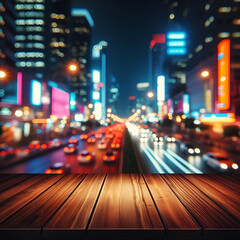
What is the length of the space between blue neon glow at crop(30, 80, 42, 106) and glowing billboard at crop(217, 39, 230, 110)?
40.8 m

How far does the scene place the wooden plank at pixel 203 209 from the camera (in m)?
2.28

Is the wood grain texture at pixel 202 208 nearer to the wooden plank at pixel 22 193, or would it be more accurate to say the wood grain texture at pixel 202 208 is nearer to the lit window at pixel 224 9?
the wooden plank at pixel 22 193

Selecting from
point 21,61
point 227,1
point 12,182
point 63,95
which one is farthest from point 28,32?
point 12,182

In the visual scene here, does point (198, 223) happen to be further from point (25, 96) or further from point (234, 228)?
point (25, 96)

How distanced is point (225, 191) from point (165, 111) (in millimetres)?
98208

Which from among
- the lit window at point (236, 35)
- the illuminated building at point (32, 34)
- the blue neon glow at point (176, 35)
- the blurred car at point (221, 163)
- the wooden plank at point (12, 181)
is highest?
the blue neon glow at point (176, 35)

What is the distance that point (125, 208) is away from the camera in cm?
276

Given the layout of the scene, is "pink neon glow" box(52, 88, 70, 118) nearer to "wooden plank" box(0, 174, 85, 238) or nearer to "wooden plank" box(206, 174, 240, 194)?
"wooden plank" box(0, 174, 85, 238)

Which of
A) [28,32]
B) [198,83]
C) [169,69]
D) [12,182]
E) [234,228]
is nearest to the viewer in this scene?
[234,228]

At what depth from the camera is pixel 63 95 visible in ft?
200

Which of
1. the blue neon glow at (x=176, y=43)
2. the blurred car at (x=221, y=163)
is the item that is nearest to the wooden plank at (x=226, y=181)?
the blurred car at (x=221, y=163)

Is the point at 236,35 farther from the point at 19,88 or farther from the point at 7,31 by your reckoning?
the point at 7,31

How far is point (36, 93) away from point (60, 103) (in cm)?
1693

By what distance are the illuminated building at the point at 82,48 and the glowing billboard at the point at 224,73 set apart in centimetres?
15448
